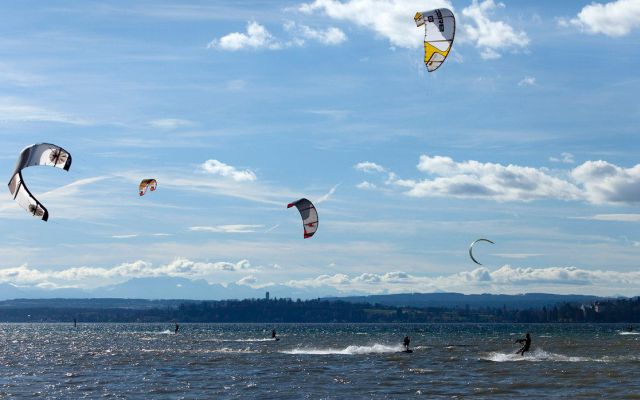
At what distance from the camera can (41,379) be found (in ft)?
141

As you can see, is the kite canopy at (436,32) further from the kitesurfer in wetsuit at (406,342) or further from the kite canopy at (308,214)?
the kitesurfer in wetsuit at (406,342)

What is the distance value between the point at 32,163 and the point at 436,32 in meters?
13.6

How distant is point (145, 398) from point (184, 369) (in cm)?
1415

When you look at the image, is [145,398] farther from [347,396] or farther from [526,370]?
[526,370]

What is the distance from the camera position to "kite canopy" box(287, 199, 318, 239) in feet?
138

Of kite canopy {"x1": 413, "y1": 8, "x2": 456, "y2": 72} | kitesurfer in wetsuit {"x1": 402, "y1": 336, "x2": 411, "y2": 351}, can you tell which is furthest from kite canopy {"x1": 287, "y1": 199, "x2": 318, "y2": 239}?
kitesurfer in wetsuit {"x1": 402, "y1": 336, "x2": 411, "y2": 351}

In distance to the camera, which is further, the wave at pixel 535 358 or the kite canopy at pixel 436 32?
the wave at pixel 535 358

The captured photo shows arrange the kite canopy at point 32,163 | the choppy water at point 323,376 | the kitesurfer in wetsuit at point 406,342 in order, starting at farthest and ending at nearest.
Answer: the kitesurfer in wetsuit at point 406,342
the choppy water at point 323,376
the kite canopy at point 32,163

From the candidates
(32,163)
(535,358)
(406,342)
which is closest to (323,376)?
(535,358)

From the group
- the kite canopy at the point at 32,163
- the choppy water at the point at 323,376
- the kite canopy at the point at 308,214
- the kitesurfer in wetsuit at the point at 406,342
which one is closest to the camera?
the kite canopy at the point at 32,163

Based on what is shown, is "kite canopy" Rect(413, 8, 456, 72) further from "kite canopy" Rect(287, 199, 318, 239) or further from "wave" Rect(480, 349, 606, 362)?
"wave" Rect(480, 349, 606, 362)

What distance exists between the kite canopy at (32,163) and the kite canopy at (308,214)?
573 inches

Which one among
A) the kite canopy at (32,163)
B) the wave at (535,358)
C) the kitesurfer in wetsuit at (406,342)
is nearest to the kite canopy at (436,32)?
the kite canopy at (32,163)

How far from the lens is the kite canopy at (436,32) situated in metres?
29.6
